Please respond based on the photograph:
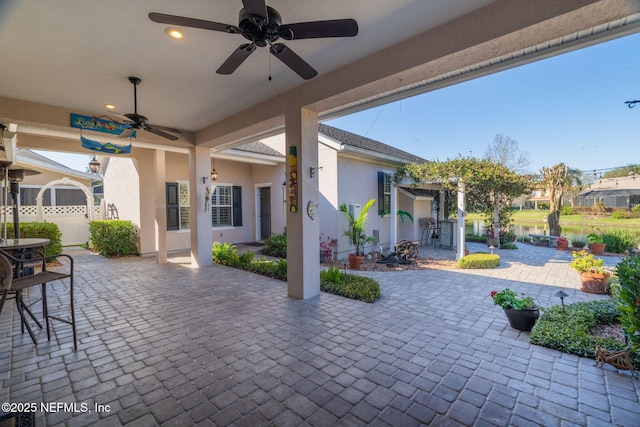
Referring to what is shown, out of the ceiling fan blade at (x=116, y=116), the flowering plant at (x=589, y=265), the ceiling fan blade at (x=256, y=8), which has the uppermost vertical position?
the ceiling fan blade at (x=116, y=116)

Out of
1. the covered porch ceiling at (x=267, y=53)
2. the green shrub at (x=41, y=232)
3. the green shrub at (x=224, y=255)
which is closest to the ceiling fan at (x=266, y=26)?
the covered porch ceiling at (x=267, y=53)

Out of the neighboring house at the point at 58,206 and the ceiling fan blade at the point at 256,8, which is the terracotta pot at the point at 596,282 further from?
the neighboring house at the point at 58,206

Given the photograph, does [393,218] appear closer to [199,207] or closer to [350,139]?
[350,139]

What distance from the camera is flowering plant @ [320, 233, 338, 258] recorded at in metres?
8.68

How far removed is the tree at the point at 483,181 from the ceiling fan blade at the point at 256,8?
8561 mm

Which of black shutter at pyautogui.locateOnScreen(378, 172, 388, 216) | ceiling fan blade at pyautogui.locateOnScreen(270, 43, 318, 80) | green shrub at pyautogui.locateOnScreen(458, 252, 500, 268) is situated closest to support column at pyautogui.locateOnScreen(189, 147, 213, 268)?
ceiling fan blade at pyautogui.locateOnScreen(270, 43, 318, 80)

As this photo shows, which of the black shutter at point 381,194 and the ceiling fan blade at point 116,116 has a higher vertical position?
the ceiling fan blade at point 116,116

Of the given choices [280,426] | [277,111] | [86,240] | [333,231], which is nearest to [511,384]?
[280,426]

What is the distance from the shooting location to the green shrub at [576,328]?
10.3 ft

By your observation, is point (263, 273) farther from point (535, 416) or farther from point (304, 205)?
point (535, 416)

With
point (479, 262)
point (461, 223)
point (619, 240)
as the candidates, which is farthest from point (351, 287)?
point (619, 240)

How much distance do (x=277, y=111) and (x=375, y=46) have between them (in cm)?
232

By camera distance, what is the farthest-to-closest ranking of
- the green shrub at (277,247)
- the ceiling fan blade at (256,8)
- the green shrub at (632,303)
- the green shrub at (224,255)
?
the green shrub at (277,247), the green shrub at (224,255), the green shrub at (632,303), the ceiling fan blade at (256,8)

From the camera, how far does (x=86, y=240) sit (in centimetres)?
1295
